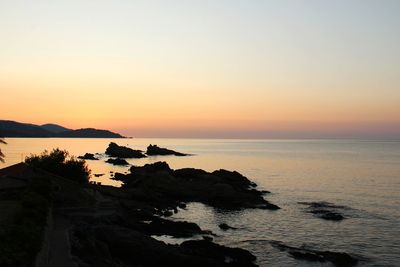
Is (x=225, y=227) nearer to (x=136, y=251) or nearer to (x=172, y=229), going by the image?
(x=172, y=229)

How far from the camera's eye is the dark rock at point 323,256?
3719cm

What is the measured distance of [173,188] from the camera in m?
74.2

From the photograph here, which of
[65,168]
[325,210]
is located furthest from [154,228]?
[325,210]

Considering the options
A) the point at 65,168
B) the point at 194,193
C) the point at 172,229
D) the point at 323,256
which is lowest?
the point at 323,256

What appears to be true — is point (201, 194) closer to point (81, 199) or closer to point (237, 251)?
point (81, 199)

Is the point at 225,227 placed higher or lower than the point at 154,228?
lower

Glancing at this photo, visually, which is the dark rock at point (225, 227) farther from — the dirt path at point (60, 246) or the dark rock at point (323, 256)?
the dirt path at point (60, 246)

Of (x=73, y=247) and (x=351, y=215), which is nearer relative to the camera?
(x=73, y=247)

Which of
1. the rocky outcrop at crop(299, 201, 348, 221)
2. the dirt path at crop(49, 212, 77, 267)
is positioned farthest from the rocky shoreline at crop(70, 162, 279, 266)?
the rocky outcrop at crop(299, 201, 348, 221)

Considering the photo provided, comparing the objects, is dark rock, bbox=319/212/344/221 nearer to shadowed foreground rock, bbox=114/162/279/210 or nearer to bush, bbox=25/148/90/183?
shadowed foreground rock, bbox=114/162/279/210

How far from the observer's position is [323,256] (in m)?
38.6

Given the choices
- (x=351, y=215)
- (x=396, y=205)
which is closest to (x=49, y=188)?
(x=351, y=215)

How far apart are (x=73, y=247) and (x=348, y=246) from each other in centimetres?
2871

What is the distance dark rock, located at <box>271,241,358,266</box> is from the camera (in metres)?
37.2
